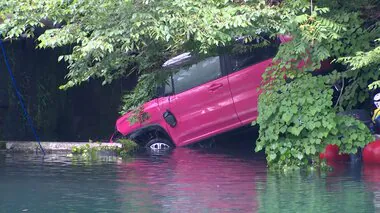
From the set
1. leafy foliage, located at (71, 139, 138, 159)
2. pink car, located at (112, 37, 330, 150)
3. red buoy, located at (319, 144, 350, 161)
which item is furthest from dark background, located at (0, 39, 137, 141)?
red buoy, located at (319, 144, 350, 161)

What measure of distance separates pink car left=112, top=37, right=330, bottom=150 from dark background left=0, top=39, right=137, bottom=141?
322 cm

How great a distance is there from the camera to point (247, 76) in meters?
14.3

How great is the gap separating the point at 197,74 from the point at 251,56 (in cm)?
110

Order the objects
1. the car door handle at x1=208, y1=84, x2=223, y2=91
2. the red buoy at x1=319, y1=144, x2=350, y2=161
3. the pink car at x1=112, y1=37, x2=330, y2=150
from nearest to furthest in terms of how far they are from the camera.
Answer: the red buoy at x1=319, y1=144, x2=350, y2=161
the pink car at x1=112, y1=37, x2=330, y2=150
the car door handle at x1=208, y1=84, x2=223, y2=91

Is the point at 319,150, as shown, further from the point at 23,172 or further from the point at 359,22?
the point at 23,172

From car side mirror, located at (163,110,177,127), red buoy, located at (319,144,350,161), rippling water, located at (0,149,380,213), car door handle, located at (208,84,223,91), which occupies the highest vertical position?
car door handle, located at (208,84,223,91)

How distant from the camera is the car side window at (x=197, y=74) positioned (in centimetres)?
1465

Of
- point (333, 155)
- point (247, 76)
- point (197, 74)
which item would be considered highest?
point (197, 74)

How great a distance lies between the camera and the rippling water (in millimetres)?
8797

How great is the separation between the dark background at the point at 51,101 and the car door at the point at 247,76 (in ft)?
14.6

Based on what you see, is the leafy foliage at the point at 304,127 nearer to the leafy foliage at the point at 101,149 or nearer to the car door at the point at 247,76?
the car door at the point at 247,76

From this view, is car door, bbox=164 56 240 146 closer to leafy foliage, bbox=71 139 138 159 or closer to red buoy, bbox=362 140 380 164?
leafy foliage, bbox=71 139 138 159

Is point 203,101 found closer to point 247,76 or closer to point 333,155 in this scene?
point 247,76

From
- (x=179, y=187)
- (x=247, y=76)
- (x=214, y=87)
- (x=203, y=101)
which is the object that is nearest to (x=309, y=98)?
(x=179, y=187)
